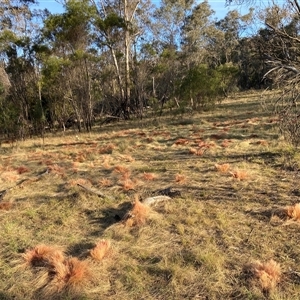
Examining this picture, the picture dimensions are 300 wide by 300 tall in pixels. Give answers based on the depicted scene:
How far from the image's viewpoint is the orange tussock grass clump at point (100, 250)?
3.95m

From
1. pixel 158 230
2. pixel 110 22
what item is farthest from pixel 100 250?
pixel 110 22

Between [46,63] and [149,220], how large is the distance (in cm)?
1364

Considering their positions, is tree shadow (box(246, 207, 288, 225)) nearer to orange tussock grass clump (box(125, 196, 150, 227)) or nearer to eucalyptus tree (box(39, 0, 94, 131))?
orange tussock grass clump (box(125, 196, 150, 227))

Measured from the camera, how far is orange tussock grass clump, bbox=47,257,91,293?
3479mm

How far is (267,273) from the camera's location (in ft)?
11.0

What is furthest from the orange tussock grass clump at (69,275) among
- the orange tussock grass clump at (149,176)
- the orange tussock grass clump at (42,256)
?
the orange tussock grass clump at (149,176)

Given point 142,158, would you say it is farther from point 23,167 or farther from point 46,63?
point 46,63

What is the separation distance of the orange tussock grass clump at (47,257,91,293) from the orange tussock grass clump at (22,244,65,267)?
4.1 inches

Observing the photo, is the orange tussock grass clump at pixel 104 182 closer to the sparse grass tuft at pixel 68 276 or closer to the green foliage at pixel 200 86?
the sparse grass tuft at pixel 68 276

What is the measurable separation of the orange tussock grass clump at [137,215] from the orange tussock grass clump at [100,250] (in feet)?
2.30

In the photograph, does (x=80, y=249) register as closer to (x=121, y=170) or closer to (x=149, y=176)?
(x=149, y=176)

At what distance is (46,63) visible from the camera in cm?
1666

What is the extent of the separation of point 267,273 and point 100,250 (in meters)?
1.82

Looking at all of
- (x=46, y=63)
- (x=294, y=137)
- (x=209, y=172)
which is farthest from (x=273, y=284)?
(x=46, y=63)
